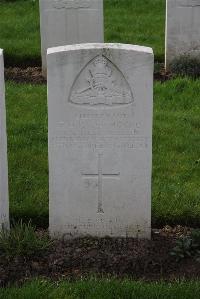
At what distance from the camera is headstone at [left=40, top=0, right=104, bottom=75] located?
30.6 feet

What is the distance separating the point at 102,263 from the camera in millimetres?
4773

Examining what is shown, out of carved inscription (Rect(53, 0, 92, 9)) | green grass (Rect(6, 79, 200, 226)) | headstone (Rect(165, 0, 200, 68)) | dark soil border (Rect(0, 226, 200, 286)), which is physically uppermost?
carved inscription (Rect(53, 0, 92, 9))

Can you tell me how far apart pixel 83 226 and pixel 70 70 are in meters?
1.15

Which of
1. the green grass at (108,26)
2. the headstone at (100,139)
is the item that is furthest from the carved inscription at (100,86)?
the green grass at (108,26)

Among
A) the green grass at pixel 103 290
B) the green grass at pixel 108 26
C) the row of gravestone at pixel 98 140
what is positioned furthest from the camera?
the green grass at pixel 108 26

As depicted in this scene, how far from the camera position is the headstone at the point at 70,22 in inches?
368

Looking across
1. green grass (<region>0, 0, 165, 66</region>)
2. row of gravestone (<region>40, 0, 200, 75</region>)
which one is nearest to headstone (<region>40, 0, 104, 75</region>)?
row of gravestone (<region>40, 0, 200, 75</region>)

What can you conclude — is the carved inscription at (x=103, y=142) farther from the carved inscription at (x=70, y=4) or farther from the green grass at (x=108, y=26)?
the green grass at (x=108, y=26)

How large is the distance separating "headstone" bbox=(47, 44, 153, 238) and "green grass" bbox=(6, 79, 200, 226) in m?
0.49

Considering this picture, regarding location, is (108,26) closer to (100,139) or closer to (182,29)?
(182,29)

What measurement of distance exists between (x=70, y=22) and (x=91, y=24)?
1.01 feet

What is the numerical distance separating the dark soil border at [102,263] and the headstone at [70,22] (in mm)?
4900

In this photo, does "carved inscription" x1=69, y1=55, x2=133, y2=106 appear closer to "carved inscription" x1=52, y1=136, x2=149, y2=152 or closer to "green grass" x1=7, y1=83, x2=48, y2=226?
"carved inscription" x1=52, y1=136, x2=149, y2=152

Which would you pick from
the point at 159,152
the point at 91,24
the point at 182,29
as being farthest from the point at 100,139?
the point at 182,29
